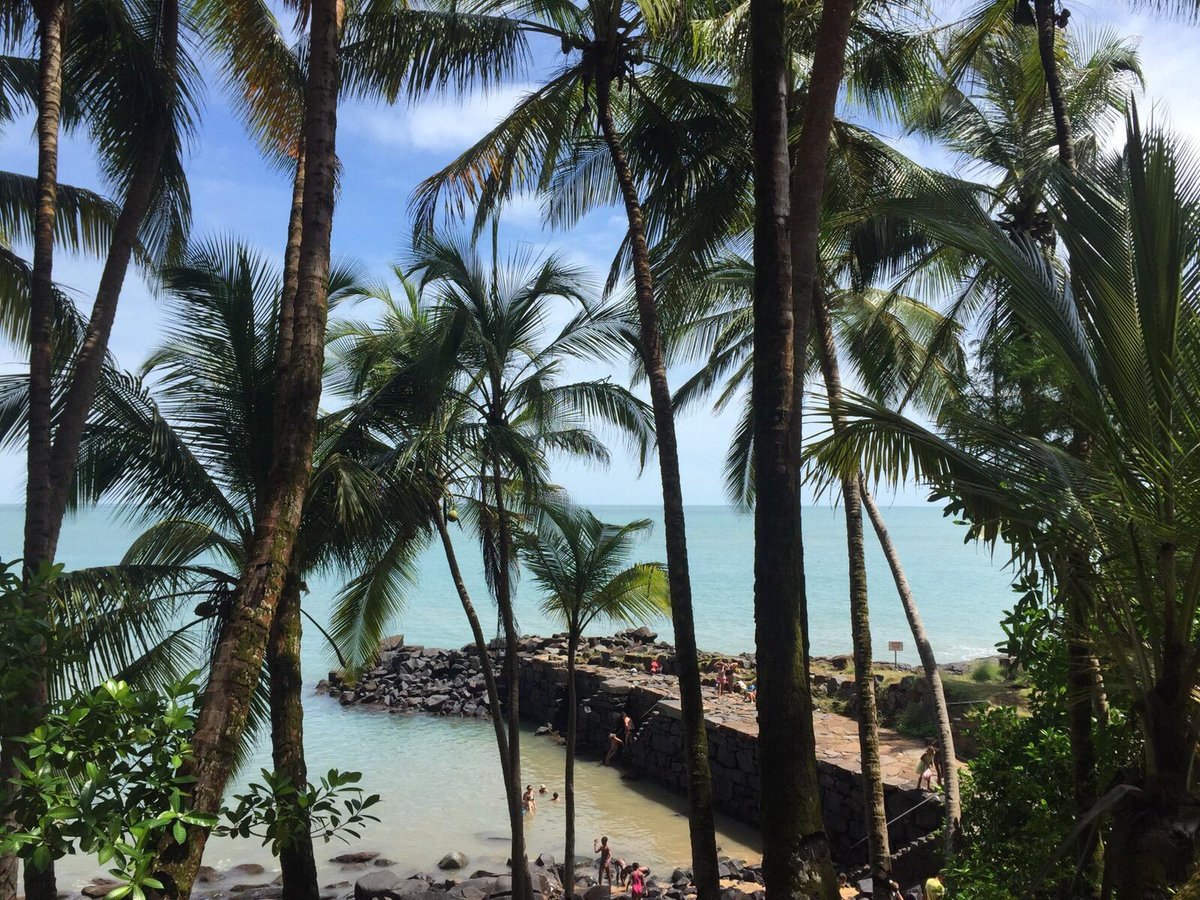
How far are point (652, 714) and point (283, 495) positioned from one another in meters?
15.8

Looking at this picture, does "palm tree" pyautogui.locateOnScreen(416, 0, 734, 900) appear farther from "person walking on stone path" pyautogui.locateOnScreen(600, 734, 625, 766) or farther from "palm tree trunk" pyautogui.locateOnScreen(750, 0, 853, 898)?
"person walking on stone path" pyautogui.locateOnScreen(600, 734, 625, 766)

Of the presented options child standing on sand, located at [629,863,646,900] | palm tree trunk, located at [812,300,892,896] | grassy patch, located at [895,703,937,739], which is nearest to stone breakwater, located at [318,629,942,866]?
grassy patch, located at [895,703,937,739]

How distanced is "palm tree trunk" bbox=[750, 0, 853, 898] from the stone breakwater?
3137 millimetres

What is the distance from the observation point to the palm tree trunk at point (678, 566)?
261 inches

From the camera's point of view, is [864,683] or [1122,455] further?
[864,683]

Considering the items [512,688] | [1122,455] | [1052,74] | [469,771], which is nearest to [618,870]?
[512,688]

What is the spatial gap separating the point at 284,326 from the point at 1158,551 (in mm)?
5942

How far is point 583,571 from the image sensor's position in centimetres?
1198

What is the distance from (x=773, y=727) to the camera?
467 centimetres

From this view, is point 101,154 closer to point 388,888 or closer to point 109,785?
point 109,785

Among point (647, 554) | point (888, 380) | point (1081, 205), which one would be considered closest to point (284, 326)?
point (1081, 205)

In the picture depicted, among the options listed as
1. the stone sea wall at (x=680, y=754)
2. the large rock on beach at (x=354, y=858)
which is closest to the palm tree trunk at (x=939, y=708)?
the stone sea wall at (x=680, y=754)

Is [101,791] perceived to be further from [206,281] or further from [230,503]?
[206,281]

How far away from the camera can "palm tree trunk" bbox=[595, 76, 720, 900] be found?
21.8 ft
